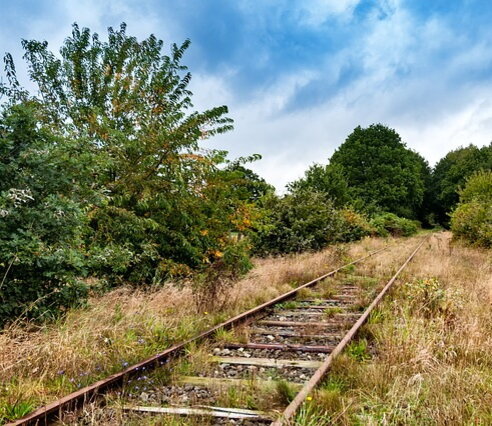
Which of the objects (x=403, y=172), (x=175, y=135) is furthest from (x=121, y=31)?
(x=403, y=172)

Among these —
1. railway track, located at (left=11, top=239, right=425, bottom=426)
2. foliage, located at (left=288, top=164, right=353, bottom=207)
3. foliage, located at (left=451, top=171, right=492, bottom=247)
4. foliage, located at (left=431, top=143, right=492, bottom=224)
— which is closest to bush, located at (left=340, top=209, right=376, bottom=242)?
foliage, located at (left=451, top=171, right=492, bottom=247)

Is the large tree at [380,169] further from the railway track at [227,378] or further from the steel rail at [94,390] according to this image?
the steel rail at [94,390]

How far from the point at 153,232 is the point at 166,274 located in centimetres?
108

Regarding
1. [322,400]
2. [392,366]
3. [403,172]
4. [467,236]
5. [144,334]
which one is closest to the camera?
[322,400]

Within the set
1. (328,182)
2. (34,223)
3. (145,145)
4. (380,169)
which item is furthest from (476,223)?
(380,169)

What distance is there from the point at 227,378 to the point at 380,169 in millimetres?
52922

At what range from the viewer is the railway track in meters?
3.29

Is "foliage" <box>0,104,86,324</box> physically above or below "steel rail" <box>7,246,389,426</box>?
above

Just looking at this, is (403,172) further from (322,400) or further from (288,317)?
(322,400)

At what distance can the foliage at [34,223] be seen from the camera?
15.8 ft

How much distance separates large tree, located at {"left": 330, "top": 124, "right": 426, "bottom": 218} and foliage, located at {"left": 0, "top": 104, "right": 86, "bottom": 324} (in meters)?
47.9

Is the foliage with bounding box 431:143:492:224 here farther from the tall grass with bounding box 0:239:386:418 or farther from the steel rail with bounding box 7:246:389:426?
the steel rail with bounding box 7:246:389:426

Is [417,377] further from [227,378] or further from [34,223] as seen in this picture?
[34,223]

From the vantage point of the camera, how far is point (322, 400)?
11.3ft
